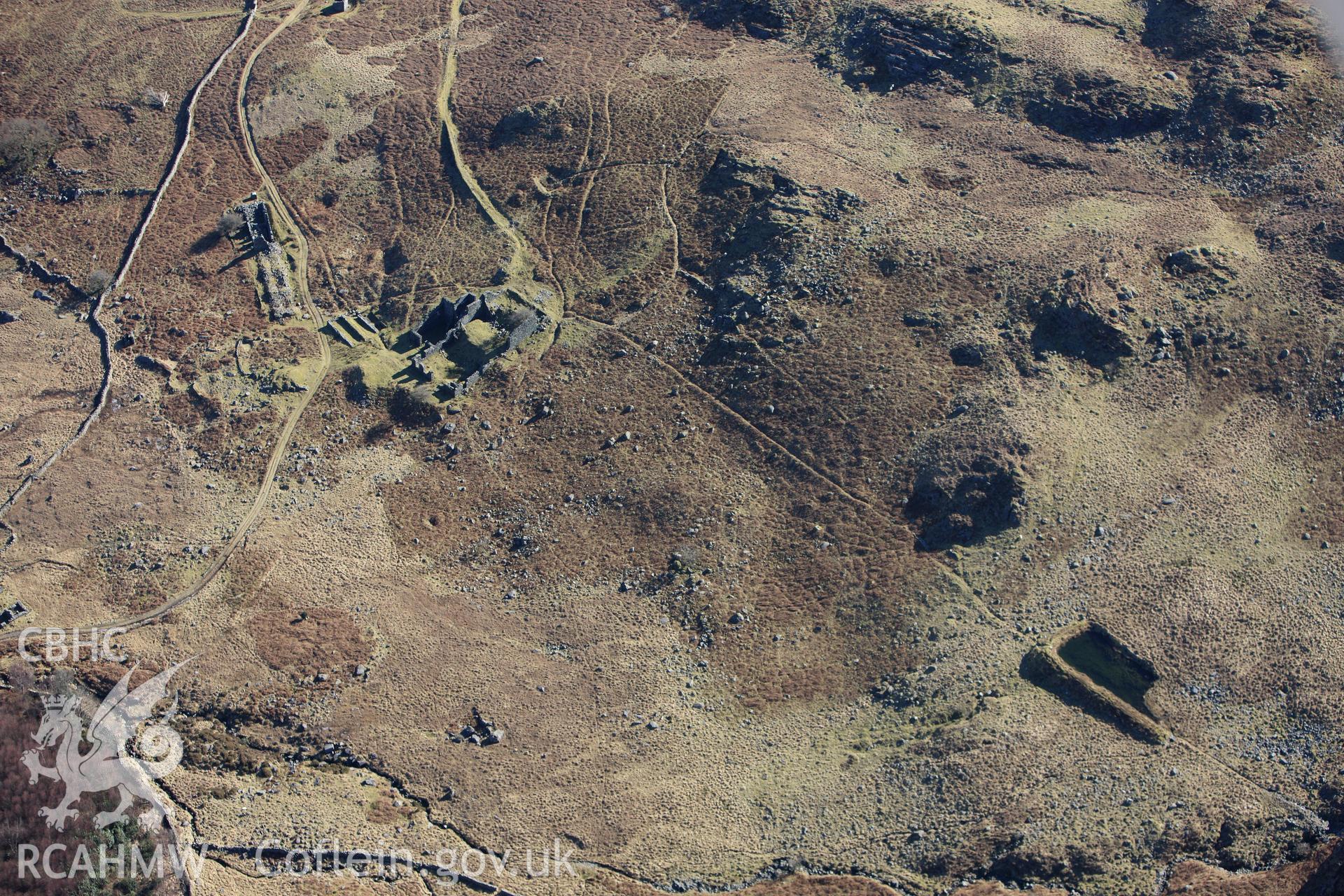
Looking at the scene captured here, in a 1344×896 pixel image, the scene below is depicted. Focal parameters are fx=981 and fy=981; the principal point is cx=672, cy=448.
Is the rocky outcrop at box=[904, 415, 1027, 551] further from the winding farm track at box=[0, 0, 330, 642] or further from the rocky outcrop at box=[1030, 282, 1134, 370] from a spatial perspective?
the winding farm track at box=[0, 0, 330, 642]

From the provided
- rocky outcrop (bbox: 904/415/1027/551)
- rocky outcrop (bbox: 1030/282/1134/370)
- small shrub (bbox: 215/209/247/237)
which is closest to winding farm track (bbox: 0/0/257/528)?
small shrub (bbox: 215/209/247/237)

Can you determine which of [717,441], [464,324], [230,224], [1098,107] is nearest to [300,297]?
[230,224]

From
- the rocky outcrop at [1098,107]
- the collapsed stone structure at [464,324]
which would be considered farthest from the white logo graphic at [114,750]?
the rocky outcrop at [1098,107]

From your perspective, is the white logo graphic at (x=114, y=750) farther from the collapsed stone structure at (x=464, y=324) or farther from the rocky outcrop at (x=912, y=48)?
the rocky outcrop at (x=912, y=48)

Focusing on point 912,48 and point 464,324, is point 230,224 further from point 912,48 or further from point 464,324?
point 912,48

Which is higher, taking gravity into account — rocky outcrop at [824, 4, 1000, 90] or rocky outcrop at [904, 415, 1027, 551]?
rocky outcrop at [824, 4, 1000, 90]

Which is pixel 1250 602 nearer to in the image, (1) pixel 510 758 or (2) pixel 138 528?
(1) pixel 510 758

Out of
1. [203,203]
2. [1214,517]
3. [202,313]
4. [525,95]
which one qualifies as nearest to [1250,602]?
[1214,517]

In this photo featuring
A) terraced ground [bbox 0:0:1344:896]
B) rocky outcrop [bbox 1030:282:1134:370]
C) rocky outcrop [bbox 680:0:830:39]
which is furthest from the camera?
rocky outcrop [bbox 680:0:830:39]
